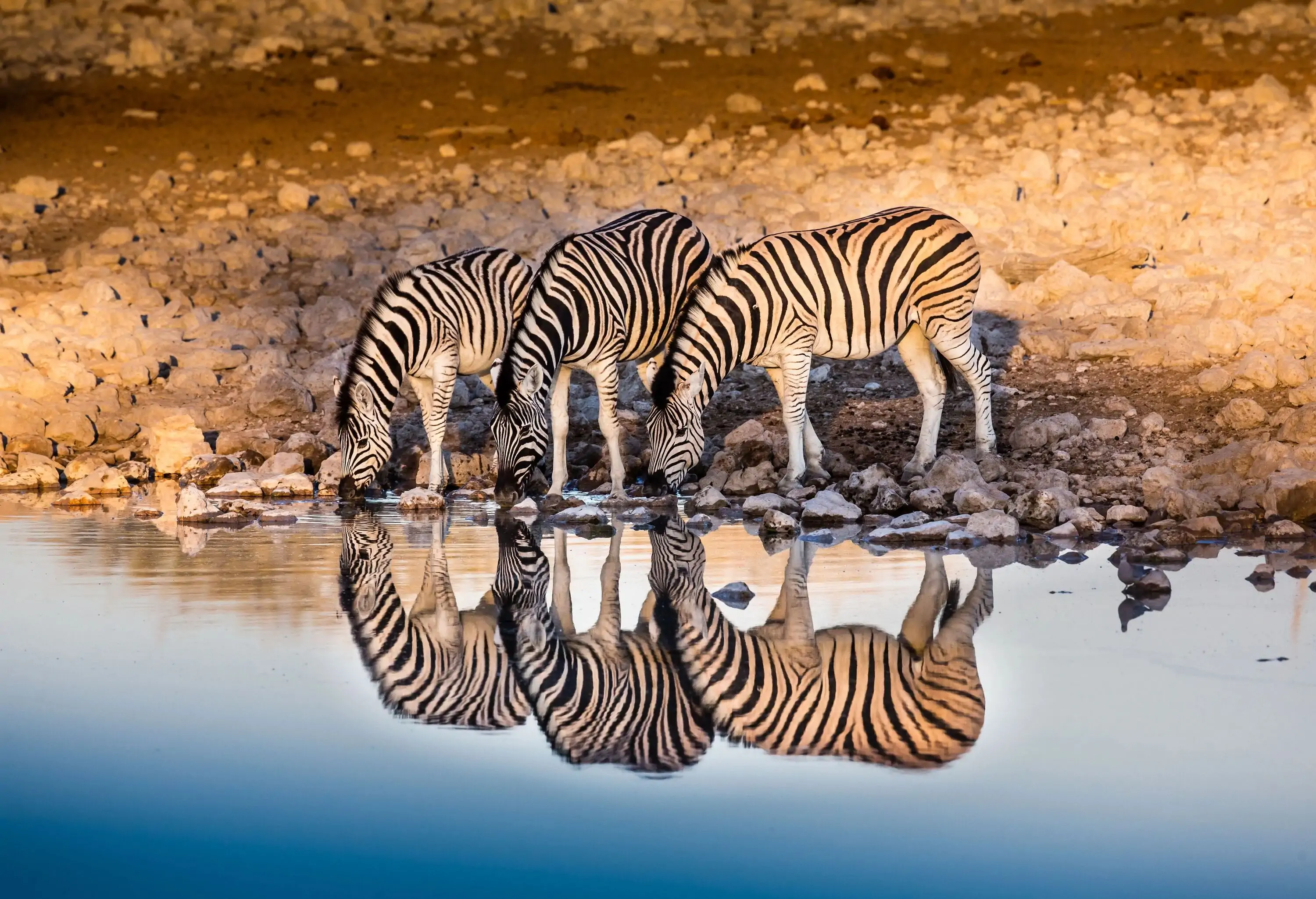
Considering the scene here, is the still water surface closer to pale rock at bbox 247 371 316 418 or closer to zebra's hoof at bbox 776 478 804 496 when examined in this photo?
zebra's hoof at bbox 776 478 804 496

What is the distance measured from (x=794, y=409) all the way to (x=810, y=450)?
1.29 ft

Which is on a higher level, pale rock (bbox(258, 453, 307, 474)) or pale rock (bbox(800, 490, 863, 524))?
pale rock (bbox(258, 453, 307, 474))

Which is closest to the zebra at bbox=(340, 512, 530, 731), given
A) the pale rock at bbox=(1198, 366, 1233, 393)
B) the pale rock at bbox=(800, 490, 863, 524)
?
the pale rock at bbox=(800, 490, 863, 524)

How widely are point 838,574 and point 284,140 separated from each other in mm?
12329

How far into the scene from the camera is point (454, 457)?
454 inches

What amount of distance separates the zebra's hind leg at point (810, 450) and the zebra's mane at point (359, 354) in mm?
2810

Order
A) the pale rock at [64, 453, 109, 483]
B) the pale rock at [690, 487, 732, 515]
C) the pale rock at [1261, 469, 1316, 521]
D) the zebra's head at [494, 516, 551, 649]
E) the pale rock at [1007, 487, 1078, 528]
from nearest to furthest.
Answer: the zebra's head at [494, 516, 551, 649] < the pale rock at [1261, 469, 1316, 521] < the pale rock at [1007, 487, 1078, 528] < the pale rock at [690, 487, 732, 515] < the pale rock at [64, 453, 109, 483]

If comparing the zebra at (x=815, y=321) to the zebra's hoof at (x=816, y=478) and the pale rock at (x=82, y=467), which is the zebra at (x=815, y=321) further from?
the pale rock at (x=82, y=467)

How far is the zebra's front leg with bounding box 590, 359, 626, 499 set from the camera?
418 inches

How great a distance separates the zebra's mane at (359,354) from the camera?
10.8 meters

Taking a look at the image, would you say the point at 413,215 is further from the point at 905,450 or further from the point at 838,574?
the point at 838,574

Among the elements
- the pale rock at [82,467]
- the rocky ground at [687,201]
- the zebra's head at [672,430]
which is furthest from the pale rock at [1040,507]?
the pale rock at [82,467]

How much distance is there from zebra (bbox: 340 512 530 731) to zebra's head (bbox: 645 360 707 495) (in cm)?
287

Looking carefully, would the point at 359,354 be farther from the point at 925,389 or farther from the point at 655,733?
the point at 655,733
